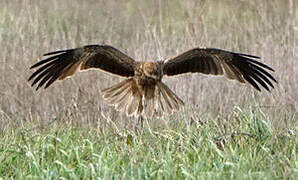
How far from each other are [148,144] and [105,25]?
12.4ft

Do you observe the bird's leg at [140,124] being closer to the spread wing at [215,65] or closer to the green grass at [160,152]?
the green grass at [160,152]

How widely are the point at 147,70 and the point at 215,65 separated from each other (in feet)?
2.46

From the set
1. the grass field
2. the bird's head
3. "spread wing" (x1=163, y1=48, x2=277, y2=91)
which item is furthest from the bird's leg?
"spread wing" (x1=163, y1=48, x2=277, y2=91)

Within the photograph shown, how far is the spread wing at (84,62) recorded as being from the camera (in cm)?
686

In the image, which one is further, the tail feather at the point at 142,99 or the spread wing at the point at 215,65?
the tail feather at the point at 142,99

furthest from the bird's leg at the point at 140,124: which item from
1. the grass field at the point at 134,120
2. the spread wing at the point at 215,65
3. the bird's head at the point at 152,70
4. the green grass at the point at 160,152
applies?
the spread wing at the point at 215,65

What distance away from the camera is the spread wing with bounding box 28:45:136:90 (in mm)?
6859

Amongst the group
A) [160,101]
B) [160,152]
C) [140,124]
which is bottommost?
[160,152]

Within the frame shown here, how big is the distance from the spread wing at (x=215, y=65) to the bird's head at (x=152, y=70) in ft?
0.35

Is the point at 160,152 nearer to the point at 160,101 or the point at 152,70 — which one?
the point at 152,70

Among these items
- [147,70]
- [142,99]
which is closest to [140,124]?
[142,99]

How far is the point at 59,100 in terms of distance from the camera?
7.91m

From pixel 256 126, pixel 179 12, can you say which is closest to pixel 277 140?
pixel 256 126

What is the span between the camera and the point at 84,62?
7090 mm
